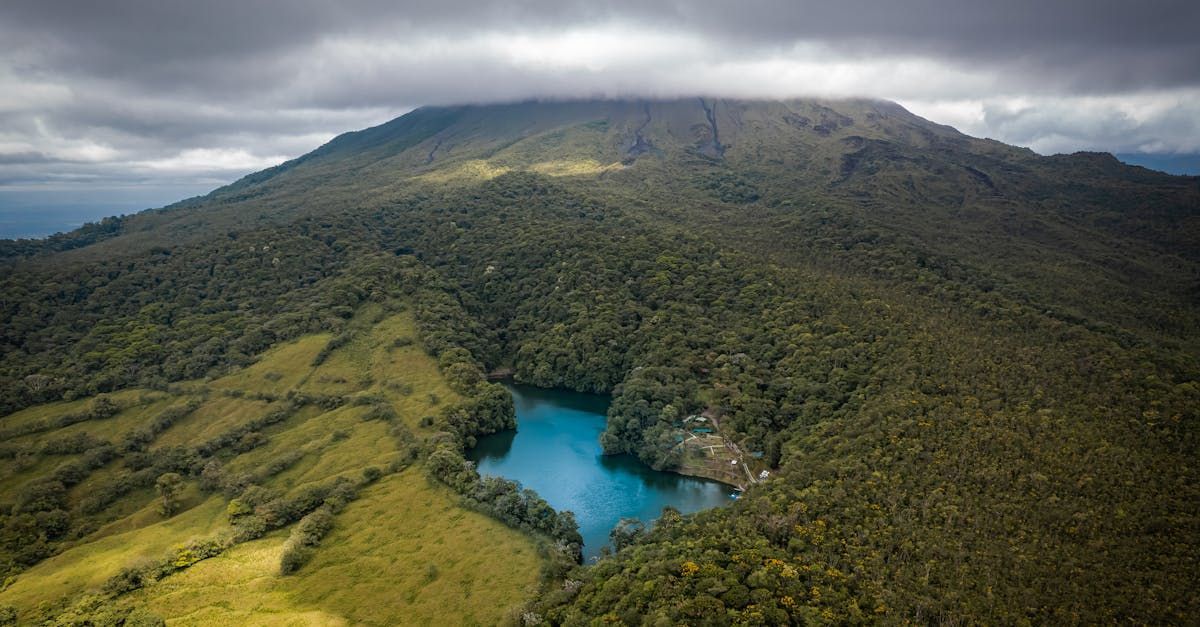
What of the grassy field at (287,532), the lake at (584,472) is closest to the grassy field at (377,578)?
the grassy field at (287,532)

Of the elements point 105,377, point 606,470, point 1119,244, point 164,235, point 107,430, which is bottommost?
point 606,470

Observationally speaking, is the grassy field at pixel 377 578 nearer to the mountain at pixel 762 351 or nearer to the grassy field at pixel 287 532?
the grassy field at pixel 287 532

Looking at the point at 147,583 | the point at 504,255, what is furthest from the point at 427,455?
the point at 504,255

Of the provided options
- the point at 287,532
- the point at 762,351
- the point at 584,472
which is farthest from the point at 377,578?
the point at 762,351

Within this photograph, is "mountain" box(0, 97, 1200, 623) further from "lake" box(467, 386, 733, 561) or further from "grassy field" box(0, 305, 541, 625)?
"lake" box(467, 386, 733, 561)

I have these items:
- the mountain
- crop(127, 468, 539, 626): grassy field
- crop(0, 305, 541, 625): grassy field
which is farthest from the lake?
crop(127, 468, 539, 626): grassy field

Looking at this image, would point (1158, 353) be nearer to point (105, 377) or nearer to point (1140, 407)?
point (1140, 407)

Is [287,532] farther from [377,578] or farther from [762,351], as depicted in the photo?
[762,351]
